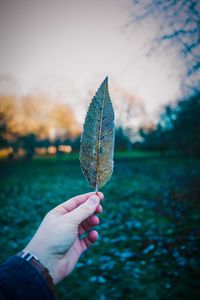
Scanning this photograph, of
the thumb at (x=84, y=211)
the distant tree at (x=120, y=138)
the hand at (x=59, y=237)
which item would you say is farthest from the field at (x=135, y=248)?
the distant tree at (x=120, y=138)

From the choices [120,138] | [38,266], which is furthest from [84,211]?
[120,138]

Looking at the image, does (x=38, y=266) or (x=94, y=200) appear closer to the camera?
(x=38, y=266)

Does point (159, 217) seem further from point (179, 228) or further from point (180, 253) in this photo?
point (180, 253)

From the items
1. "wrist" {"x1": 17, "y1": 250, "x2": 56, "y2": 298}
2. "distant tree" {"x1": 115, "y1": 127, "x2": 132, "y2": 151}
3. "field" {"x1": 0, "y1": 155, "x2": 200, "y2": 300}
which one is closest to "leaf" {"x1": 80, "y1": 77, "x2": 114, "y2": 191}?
"wrist" {"x1": 17, "y1": 250, "x2": 56, "y2": 298}

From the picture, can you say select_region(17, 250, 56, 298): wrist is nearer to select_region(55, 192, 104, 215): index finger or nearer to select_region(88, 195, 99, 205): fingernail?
select_region(55, 192, 104, 215): index finger

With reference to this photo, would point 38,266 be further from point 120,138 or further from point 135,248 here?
point 120,138

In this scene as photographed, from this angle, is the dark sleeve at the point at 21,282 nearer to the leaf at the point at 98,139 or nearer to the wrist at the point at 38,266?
the wrist at the point at 38,266
